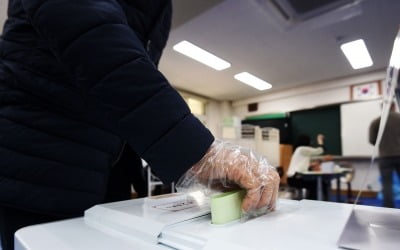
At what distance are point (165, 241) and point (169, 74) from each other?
14.6 feet

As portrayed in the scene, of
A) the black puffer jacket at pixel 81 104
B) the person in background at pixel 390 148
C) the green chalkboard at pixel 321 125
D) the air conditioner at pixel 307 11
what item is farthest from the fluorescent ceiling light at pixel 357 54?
the black puffer jacket at pixel 81 104

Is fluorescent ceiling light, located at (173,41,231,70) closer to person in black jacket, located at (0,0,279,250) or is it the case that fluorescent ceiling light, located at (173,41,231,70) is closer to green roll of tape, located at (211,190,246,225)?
person in black jacket, located at (0,0,279,250)

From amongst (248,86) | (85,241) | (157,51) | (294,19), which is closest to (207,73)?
(248,86)

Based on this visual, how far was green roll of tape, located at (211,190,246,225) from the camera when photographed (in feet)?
1.08

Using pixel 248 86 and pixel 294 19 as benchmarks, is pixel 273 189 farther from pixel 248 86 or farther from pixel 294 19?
pixel 248 86

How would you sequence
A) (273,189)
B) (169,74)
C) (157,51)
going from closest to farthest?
(273,189)
(157,51)
(169,74)

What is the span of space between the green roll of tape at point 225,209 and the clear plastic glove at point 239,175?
0.04 ft

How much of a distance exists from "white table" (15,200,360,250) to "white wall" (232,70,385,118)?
16.8 ft

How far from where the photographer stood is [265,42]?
135 inches

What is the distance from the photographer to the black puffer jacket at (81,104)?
34cm

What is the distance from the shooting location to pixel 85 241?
30 cm

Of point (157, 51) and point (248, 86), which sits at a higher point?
point (248, 86)

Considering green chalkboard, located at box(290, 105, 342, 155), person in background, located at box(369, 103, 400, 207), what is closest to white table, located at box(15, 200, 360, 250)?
person in background, located at box(369, 103, 400, 207)

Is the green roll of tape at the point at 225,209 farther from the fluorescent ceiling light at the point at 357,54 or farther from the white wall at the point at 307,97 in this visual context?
the white wall at the point at 307,97
